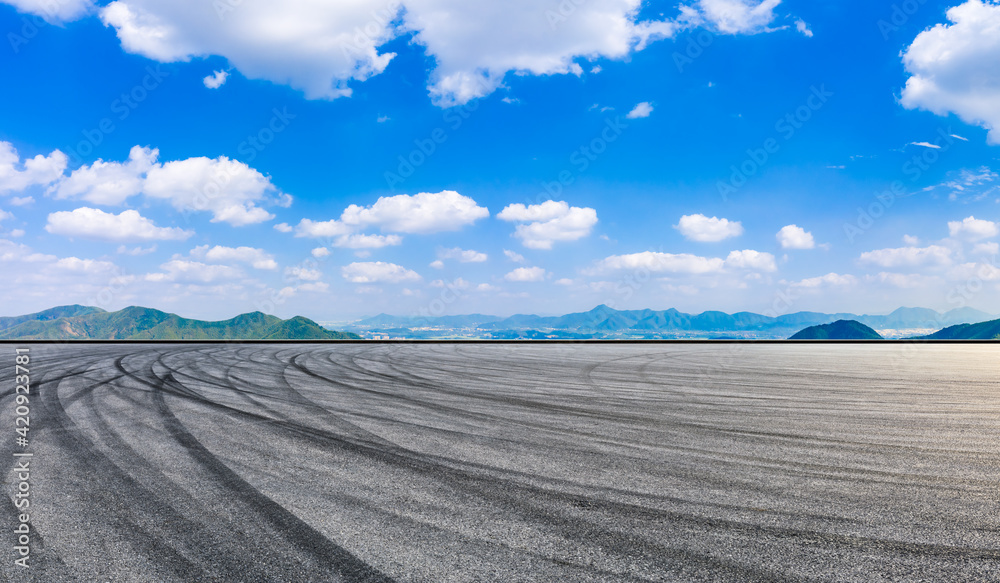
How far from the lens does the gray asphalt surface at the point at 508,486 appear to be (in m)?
3.80

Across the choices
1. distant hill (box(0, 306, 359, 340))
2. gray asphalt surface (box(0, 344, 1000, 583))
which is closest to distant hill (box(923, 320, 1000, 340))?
gray asphalt surface (box(0, 344, 1000, 583))

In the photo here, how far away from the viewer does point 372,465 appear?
6.25 m

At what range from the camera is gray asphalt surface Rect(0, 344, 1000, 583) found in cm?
380

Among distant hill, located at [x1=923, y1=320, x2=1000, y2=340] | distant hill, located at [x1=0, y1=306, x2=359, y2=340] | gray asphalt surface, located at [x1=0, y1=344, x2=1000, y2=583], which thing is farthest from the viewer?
distant hill, located at [x1=0, y1=306, x2=359, y2=340]

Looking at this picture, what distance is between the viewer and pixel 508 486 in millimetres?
5449

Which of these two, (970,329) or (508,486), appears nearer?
(508,486)

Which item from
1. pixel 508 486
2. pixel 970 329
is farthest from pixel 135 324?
pixel 970 329

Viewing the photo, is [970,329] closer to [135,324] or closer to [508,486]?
[508,486]

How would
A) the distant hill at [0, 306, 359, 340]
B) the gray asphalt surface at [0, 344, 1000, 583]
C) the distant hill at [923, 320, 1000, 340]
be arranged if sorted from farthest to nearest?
the distant hill at [0, 306, 359, 340] < the distant hill at [923, 320, 1000, 340] < the gray asphalt surface at [0, 344, 1000, 583]

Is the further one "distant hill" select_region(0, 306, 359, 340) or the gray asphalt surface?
"distant hill" select_region(0, 306, 359, 340)

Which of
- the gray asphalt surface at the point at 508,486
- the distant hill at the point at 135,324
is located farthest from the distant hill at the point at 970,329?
the distant hill at the point at 135,324

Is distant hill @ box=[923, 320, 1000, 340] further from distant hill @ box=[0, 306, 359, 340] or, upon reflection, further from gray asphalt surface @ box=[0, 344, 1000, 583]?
distant hill @ box=[0, 306, 359, 340]

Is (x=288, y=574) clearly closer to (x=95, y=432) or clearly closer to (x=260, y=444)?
(x=260, y=444)

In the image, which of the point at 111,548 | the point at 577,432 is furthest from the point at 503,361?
the point at 111,548
